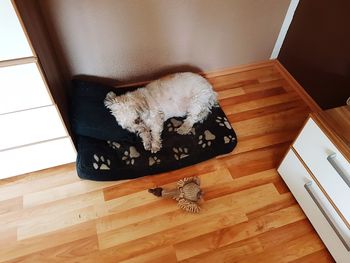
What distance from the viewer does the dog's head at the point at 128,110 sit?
1.68 m

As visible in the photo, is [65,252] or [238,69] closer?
[65,252]

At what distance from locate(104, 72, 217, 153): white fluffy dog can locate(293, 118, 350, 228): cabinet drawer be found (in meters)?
0.69

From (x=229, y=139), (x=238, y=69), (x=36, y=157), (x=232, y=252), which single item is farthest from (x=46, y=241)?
(x=238, y=69)

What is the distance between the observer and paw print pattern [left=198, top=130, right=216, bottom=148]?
69.5 inches

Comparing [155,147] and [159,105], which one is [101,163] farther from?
[159,105]

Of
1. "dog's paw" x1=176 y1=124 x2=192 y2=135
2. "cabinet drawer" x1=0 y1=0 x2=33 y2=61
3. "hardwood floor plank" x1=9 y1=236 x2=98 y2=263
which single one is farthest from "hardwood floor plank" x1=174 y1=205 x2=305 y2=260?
"cabinet drawer" x1=0 y1=0 x2=33 y2=61

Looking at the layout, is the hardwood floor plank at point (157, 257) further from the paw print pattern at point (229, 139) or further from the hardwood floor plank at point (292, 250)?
the paw print pattern at point (229, 139)

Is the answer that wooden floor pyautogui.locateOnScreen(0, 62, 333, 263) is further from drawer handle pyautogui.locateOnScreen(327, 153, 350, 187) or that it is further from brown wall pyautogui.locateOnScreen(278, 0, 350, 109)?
brown wall pyautogui.locateOnScreen(278, 0, 350, 109)

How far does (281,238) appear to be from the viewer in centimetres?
147

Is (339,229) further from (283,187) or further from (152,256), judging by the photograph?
(152,256)

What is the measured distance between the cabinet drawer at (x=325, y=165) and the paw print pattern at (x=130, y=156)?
37.3 inches

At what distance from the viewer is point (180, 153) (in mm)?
1732

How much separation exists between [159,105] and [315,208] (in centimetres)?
109

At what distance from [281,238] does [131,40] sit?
5.07 ft
